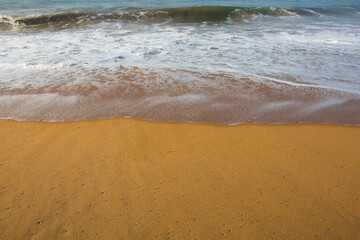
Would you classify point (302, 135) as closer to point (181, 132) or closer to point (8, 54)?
point (181, 132)

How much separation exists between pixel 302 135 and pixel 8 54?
701 centimetres

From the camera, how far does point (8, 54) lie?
652cm

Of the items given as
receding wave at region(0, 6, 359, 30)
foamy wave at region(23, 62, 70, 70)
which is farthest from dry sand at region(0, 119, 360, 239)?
receding wave at region(0, 6, 359, 30)

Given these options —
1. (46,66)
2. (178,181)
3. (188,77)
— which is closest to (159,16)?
(46,66)

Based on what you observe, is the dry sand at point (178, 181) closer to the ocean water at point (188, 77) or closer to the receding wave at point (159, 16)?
the ocean water at point (188, 77)

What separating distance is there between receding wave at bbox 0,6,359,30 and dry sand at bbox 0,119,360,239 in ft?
38.3

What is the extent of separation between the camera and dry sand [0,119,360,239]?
181 cm

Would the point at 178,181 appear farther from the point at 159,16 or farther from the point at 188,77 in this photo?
the point at 159,16

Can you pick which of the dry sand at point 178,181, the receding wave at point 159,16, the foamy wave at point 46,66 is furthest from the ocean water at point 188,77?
the receding wave at point 159,16

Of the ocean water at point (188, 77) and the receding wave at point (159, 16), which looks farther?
the receding wave at point (159, 16)

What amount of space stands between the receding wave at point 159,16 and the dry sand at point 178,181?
11.7m

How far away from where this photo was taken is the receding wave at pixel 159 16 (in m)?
13.3

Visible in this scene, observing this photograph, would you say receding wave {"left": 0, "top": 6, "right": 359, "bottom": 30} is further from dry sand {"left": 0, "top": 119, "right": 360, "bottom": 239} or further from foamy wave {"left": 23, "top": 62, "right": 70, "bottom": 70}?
dry sand {"left": 0, "top": 119, "right": 360, "bottom": 239}

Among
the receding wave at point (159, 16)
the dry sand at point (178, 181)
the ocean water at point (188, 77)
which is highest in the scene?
the receding wave at point (159, 16)
